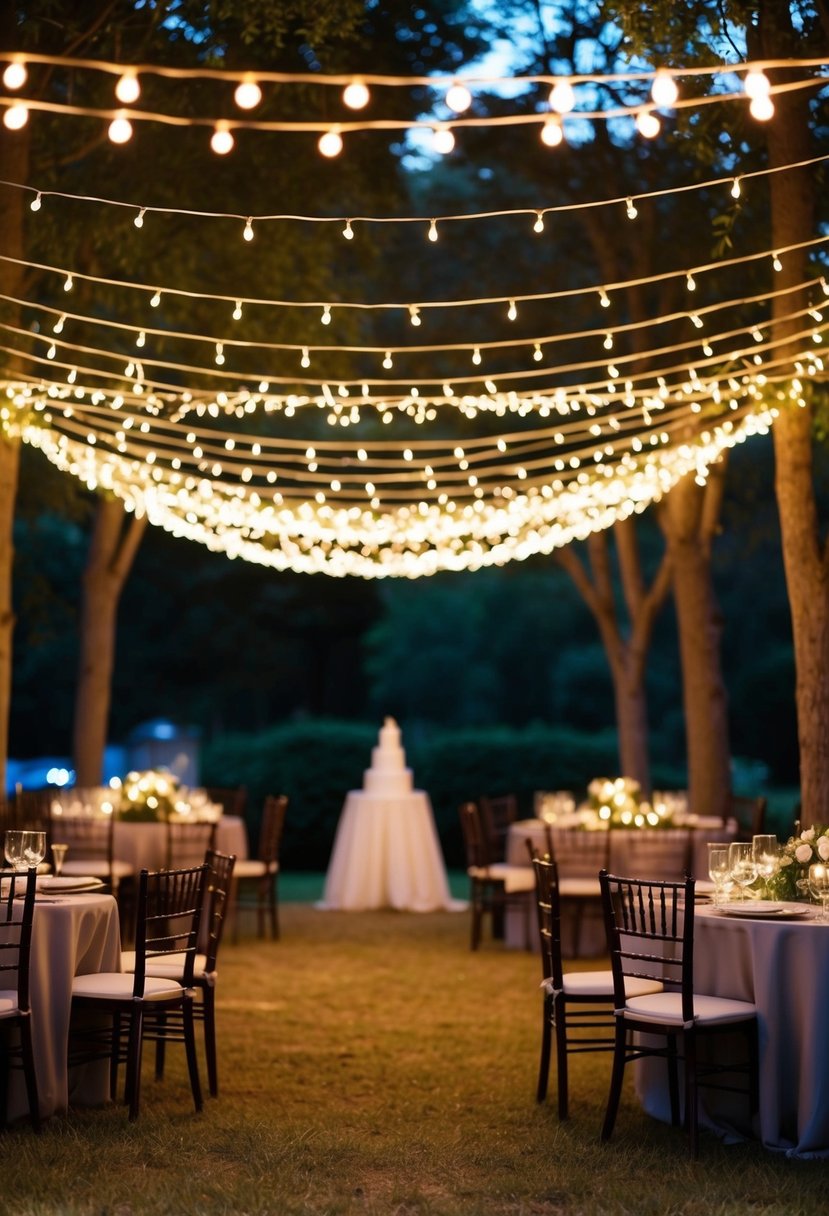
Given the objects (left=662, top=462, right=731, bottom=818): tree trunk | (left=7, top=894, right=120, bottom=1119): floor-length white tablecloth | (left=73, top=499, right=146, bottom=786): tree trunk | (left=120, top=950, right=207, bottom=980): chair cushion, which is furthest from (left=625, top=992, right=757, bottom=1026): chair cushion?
(left=73, top=499, right=146, bottom=786): tree trunk

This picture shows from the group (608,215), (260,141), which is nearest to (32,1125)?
(260,141)

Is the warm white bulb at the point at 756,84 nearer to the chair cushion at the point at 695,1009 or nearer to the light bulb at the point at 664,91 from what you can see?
the light bulb at the point at 664,91

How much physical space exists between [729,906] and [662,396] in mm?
3223

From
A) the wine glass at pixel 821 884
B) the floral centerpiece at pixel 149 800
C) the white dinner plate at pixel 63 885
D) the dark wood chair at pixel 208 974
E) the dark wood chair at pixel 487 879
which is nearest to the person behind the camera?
the wine glass at pixel 821 884

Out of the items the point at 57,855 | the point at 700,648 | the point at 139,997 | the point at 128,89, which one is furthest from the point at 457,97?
the point at 700,648

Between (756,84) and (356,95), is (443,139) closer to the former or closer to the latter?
(356,95)

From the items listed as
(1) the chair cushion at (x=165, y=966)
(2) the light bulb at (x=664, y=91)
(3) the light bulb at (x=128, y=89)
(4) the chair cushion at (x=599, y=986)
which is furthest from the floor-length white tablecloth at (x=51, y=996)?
(2) the light bulb at (x=664, y=91)

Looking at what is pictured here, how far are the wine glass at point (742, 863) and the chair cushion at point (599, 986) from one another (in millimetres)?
528

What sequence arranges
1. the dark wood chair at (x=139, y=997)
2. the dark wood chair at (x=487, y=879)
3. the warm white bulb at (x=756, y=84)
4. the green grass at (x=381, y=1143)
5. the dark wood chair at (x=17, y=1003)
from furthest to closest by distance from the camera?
the dark wood chair at (x=487, y=879), the dark wood chair at (x=139, y=997), the dark wood chair at (x=17, y=1003), the green grass at (x=381, y=1143), the warm white bulb at (x=756, y=84)

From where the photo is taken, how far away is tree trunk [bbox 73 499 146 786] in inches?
512

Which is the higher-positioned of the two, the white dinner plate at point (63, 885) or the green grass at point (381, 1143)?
the white dinner plate at point (63, 885)

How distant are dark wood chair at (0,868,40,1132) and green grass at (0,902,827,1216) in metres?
0.17

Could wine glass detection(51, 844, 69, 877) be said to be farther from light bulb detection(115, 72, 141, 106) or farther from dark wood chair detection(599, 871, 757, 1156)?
light bulb detection(115, 72, 141, 106)

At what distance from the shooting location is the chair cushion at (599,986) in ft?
19.4
